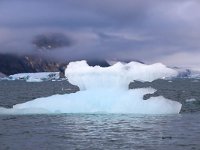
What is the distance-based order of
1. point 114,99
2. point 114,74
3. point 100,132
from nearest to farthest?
point 100,132 < point 114,99 < point 114,74

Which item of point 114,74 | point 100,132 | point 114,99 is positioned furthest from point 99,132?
point 114,74

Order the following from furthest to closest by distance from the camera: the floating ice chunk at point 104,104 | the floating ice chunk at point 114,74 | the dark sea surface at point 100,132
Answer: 1. the floating ice chunk at point 114,74
2. the floating ice chunk at point 104,104
3. the dark sea surface at point 100,132

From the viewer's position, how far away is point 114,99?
43688 mm

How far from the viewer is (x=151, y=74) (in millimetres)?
44188

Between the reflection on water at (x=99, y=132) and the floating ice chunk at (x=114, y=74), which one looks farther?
the floating ice chunk at (x=114, y=74)

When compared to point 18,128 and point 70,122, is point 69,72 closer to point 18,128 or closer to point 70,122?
point 70,122

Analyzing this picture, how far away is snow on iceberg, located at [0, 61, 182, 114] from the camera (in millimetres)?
43375

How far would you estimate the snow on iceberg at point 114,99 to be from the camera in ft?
142

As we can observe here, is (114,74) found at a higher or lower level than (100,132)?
higher

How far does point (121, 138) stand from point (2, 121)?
44.3 feet

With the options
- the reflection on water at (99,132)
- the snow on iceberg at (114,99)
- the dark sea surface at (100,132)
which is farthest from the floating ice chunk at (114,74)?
the reflection on water at (99,132)

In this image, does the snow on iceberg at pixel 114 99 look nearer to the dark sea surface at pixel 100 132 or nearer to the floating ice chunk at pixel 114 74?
the floating ice chunk at pixel 114 74

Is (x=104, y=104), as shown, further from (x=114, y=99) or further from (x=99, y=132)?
(x=99, y=132)

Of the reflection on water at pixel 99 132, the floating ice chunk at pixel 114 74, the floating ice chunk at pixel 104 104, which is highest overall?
the floating ice chunk at pixel 114 74
